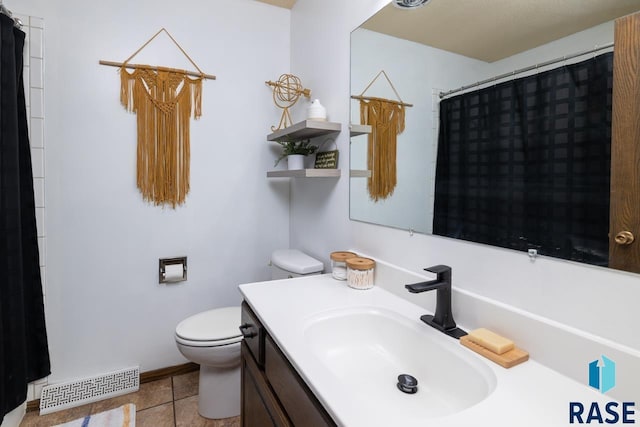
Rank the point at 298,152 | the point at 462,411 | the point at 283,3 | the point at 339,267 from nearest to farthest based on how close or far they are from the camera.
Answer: the point at 462,411 < the point at 339,267 < the point at 298,152 < the point at 283,3

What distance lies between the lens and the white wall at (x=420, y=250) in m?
0.69

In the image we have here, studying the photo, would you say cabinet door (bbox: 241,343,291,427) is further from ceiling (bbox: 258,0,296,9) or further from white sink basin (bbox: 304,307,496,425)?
ceiling (bbox: 258,0,296,9)

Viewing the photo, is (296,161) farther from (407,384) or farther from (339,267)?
(407,384)

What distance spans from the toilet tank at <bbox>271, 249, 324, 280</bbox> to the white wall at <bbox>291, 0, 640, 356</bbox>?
104 mm

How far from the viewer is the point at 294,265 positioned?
1.75m

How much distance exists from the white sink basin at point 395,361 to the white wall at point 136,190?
131 centimetres

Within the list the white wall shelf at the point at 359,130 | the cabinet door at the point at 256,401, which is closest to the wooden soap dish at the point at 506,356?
the cabinet door at the point at 256,401

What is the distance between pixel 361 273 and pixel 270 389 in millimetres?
538

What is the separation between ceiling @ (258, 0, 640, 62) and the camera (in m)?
0.74

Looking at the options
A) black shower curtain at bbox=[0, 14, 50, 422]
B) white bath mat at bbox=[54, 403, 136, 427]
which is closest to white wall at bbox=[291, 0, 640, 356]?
white bath mat at bbox=[54, 403, 136, 427]

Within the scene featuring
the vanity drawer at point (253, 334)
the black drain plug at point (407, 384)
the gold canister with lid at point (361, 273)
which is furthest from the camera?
the gold canister with lid at point (361, 273)

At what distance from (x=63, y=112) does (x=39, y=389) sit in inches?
58.5

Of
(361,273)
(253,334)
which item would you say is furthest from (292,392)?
(361,273)

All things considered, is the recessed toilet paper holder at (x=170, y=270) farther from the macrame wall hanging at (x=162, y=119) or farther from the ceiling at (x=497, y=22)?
the ceiling at (x=497, y=22)
